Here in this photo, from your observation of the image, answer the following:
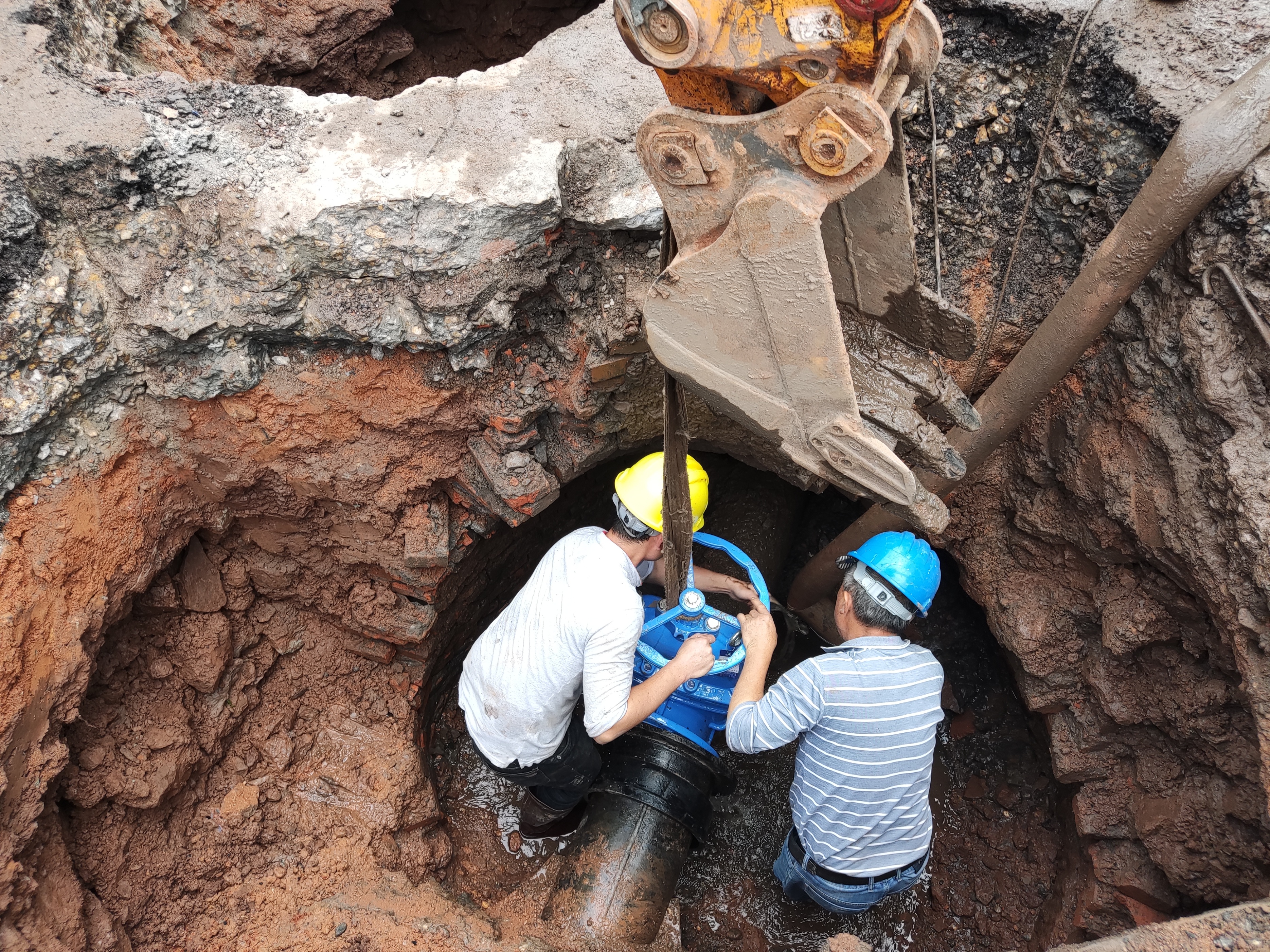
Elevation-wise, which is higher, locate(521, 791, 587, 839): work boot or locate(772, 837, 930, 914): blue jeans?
locate(772, 837, 930, 914): blue jeans

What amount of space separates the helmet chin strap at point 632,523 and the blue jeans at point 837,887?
58.2 inches

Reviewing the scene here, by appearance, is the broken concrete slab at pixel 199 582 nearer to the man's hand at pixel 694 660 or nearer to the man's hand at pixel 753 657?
the man's hand at pixel 694 660

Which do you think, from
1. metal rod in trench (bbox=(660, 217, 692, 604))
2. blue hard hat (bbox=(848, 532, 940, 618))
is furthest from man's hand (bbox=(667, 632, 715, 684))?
blue hard hat (bbox=(848, 532, 940, 618))

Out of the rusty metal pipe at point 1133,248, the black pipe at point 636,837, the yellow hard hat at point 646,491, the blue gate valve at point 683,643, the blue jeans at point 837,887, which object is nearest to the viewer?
the rusty metal pipe at point 1133,248

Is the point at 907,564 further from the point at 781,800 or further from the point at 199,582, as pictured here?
the point at 199,582

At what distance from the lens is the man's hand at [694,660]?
2.62m

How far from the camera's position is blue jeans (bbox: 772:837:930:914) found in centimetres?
308

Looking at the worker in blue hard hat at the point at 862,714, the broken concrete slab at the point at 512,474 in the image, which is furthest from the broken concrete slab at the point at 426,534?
the worker in blue hard hat at the point at 862,714

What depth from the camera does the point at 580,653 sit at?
109 inches

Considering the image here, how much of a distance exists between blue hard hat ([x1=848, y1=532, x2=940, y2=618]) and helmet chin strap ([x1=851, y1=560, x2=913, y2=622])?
0.10ft

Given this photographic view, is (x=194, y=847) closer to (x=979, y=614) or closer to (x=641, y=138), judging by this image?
(x=641, y=138)

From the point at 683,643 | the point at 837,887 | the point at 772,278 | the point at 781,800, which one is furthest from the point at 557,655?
the point at 781,800

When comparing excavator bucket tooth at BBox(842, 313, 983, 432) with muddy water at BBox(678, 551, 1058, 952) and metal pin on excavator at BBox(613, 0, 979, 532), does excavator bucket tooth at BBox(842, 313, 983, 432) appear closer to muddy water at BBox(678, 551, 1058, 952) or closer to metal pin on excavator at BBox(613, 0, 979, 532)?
metal pin on excavator at BBox(613, 0, 979, 532)

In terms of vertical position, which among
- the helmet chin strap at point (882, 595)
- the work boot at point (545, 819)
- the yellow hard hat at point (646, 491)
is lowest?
the work boot at point (545, 819)
